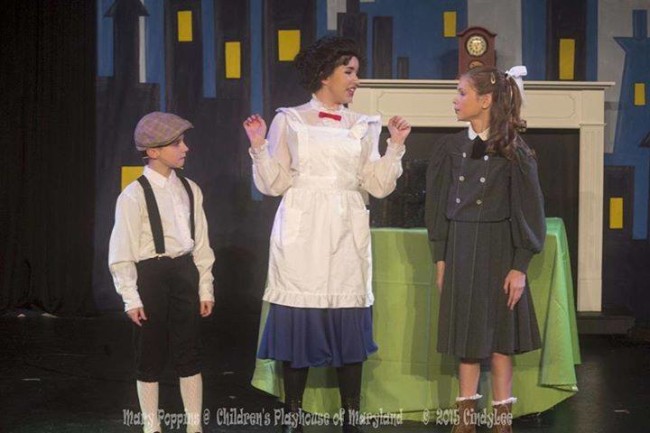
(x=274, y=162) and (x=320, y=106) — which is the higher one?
(x=320, y=106)

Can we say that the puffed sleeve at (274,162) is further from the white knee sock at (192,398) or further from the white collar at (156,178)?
the white knee sock at (192,398)

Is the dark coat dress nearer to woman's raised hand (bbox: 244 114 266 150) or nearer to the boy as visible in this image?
woman's raised hand (bbox: 244 114 266 150)

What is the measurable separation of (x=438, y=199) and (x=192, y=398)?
1.04 metres

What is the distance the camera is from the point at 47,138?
6035 millimetres

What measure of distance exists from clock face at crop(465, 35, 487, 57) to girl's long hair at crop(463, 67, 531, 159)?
100 inches

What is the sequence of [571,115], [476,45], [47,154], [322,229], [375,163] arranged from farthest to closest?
[47,154]
[571,115]
[476,45]
[375,163]
[322,229]

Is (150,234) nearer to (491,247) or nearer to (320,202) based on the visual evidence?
(320,202)

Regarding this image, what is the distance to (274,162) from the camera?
10.2ft

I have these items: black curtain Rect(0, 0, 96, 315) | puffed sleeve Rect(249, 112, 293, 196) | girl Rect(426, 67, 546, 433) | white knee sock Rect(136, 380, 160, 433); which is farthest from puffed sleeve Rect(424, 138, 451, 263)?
black curtain Rect(0, 0, 96, 315)

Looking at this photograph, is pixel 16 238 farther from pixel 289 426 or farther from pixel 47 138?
pixel 289 426

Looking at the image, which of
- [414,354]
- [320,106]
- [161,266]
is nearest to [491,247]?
[414,354]

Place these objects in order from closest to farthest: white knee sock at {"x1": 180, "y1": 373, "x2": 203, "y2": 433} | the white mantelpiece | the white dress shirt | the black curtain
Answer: the white dress shirt
white knee sock at {"x1": 180, "y1": 373, "x2": 203, "y2": 433}
the white mantelpiece
the black curtain

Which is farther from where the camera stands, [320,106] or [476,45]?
[476,45]

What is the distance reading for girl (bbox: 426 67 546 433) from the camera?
3.04 metres
